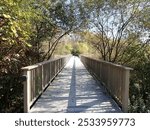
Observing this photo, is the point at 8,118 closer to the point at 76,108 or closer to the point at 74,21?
the point at 76,108

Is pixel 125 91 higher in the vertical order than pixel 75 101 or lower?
higher

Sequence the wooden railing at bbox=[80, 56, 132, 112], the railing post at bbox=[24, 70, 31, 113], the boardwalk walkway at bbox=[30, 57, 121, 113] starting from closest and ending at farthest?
1. the railing post at bbox=[24, 70, 31, 113]
2. the wooden railing at bbox=[80, 56, 132, 112]
3. the boardwalk walkway at bbox=[30, 57, 121, 113]

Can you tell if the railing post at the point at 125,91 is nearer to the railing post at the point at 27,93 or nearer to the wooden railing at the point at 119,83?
the wooden railing at the point at 119,83

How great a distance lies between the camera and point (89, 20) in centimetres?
1412

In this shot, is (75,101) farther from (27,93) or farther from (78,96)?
(27,93)

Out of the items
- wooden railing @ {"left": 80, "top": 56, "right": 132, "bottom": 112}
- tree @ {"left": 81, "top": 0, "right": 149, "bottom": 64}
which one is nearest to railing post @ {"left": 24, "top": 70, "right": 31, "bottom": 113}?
wooden railing @ {"left": 80, "top": 56, "right": 132, "bottom": 112}

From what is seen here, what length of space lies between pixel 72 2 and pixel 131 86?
218 inches

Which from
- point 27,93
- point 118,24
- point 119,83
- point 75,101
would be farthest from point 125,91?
point 118,24

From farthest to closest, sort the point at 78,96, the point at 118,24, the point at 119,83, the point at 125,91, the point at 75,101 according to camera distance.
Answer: the point at 118,24, the point at 78,96, the point at 75,101, the point at 119,83, the point at 125,91

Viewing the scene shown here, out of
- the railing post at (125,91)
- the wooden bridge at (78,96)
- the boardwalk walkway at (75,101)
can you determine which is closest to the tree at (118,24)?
the boardwalk walkway at (75,101)

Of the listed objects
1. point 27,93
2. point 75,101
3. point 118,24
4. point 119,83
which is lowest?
point 75,101

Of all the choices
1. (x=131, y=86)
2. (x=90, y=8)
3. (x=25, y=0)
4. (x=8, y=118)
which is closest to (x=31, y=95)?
(x=8, y=118)

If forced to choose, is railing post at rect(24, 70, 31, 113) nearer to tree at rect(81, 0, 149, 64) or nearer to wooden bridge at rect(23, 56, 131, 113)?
wooden bridge at rect(23, 56, 131, 113)

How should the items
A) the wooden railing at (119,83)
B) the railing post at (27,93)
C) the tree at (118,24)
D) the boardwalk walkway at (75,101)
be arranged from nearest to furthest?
the railing post at (27,93) → the wooden railing at (119,83) → the boardwalk walkway at (75,101) → the tree at (118,24)
